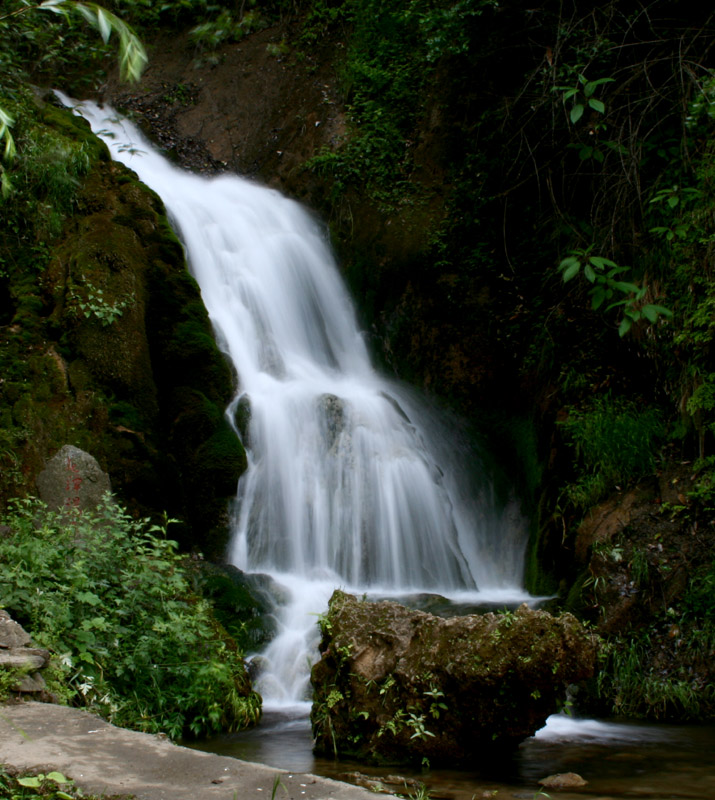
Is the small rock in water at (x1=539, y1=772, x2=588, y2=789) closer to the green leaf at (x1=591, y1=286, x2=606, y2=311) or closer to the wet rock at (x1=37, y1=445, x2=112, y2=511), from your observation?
the green leaf at (x1=591, y1=286, x2=606, y2=311)

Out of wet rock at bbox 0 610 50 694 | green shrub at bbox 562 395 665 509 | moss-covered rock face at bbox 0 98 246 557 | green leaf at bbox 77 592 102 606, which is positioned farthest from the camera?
green shrub at bbox 562 395 665 509

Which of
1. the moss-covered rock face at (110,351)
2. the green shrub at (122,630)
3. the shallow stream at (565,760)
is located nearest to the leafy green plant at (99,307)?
the moss-covered rock face at (110,351)

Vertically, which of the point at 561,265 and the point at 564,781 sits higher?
the point at 561,265

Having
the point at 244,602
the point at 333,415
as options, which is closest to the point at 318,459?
the point at 333,415

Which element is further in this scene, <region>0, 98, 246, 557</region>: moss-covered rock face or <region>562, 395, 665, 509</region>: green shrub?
<region>562, 395, 665, 509</region>: green shrub

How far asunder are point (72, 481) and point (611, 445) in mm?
4762

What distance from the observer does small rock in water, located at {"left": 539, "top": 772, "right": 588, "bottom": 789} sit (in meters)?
3.65

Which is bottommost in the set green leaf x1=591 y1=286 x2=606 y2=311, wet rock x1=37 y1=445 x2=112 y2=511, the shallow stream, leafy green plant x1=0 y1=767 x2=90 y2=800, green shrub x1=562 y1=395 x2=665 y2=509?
the shallow stream

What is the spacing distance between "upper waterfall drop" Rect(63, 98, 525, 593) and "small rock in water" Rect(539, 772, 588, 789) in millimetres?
3614

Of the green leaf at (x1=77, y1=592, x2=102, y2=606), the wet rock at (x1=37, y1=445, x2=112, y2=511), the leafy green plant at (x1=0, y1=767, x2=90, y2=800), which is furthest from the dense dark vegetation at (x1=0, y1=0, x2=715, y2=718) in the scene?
the leafy green plant at (x1=0, y1=767, x2=90, y2=800)

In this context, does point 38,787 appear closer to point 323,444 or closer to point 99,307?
point 99,307

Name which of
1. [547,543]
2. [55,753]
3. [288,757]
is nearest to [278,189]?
[547,543]

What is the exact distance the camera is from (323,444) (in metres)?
8.36

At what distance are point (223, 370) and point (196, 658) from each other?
3.85 meters
